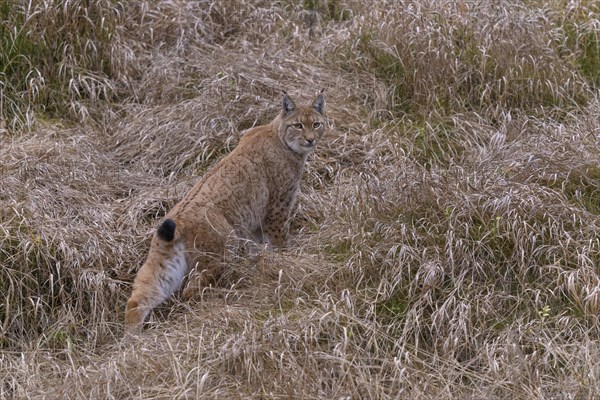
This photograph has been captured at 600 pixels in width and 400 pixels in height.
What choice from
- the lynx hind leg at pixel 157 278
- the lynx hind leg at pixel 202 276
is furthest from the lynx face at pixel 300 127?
the lynx hind leg at pixel 157 278

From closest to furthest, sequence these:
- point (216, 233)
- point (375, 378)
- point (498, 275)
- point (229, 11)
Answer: point (375, 378) < point (498, 275) < point (216, 233) < point (229, 11)

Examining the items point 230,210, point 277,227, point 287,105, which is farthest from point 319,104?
point 230,210

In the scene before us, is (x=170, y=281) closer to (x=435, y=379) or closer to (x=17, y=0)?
(x=435, y=379)

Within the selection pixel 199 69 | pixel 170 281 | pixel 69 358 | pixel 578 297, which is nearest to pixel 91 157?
pixel 199 69

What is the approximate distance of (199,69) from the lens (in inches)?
366

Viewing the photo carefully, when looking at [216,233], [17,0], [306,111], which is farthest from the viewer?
[17,0]

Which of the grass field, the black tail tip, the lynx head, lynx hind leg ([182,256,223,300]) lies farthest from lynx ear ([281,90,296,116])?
the black tail tip

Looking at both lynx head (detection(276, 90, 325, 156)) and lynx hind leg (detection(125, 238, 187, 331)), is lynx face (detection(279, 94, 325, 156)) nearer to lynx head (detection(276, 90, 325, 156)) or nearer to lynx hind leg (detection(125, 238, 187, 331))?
lynx head (detection(276, 90, 325, 156))

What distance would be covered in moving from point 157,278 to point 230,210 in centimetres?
81

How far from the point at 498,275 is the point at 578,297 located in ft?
1.74

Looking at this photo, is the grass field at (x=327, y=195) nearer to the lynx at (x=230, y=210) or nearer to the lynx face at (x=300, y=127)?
the lynx at (x=230, y=210)

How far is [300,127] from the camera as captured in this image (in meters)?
7.88

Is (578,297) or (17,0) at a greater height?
(17,0)

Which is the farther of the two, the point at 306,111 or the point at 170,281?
the point at 306,111
